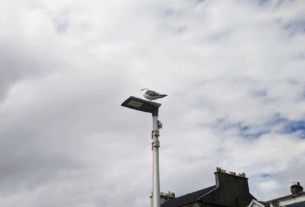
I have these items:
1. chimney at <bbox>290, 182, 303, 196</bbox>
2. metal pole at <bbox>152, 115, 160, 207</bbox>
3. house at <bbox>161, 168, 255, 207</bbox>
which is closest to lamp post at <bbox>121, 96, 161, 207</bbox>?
metal pole at <bbox>152, 115, 160, 207</bbox>

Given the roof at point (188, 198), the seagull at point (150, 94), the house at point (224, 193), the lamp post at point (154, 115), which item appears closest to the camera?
the lamp post at point (154, 115)

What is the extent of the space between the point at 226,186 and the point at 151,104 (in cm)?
2824

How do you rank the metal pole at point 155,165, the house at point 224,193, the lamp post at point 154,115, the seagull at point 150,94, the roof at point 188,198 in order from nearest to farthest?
the metal pole at point 155,165 < the lamp post at point 154,115 < the seagull at point 150,94 < the house at point 224,193 < the roof at point 188,198

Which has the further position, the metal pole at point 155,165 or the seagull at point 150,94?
→ the seagull at point 150,94

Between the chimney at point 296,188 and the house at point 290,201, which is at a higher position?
the chimney at point 296,188

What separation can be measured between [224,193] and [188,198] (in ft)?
11.8

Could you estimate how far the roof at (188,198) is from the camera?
36.2 m

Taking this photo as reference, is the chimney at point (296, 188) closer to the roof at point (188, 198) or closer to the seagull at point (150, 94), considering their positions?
the roof at point (188, 198)

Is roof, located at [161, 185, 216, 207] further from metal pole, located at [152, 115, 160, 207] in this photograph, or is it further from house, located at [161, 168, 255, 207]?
metal pole, located at [152, 115, 160, 207]

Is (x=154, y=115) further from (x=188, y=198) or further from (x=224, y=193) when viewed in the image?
(x=188, y=198)

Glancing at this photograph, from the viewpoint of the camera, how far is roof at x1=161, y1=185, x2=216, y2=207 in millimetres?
36159

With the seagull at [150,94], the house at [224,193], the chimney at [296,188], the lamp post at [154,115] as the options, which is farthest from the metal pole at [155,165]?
the house at [224,193]

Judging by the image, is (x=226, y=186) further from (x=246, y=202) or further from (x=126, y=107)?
(x=126, y=107)

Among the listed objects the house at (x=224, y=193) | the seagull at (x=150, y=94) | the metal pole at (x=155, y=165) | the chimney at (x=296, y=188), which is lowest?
the metal pole at (x=155, y=165)
